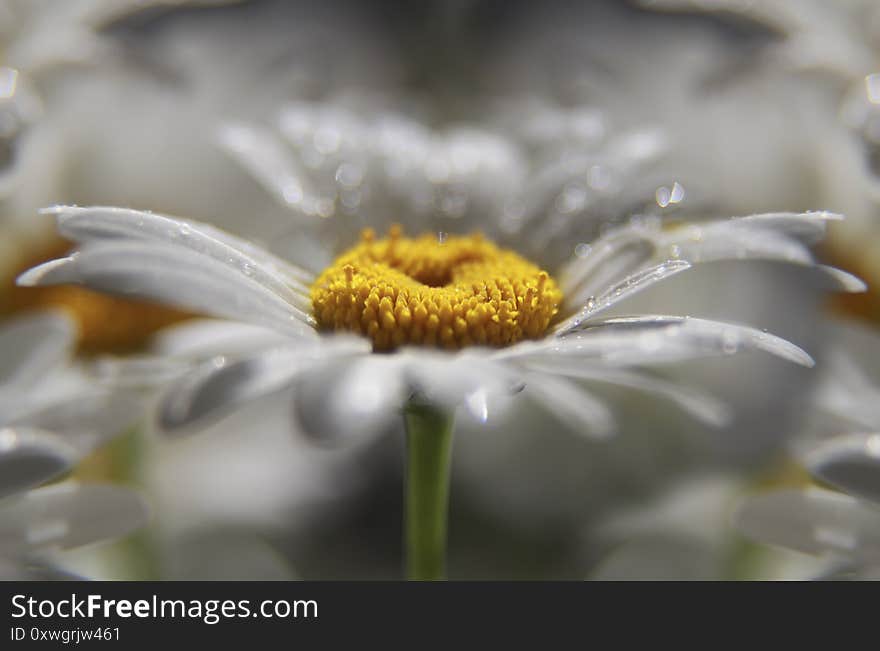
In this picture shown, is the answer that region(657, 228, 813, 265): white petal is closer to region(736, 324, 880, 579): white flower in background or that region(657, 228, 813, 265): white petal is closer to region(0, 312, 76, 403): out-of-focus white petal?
region(736, 324, 880, 579): white flower in background

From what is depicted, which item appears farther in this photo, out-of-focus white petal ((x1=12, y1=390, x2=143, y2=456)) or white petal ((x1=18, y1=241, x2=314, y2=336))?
out-of-focus white petal ((x1=12, y1=390, x2=143, y2=456))

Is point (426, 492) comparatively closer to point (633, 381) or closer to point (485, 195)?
point (633, 381)

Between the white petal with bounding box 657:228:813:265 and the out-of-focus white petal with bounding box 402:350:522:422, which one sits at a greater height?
the white petal with bounding box 657:228:813:265

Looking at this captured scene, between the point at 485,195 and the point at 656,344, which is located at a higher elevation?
the point at 485,195

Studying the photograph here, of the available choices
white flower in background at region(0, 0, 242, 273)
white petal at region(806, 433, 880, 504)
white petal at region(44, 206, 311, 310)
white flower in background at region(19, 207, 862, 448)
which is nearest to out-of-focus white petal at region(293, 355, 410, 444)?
white flower in background at region(19, 207, 862, 448)

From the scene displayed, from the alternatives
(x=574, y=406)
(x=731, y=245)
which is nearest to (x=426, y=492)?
(x=574, y=406)

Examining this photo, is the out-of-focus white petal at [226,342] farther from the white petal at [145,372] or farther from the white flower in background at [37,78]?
the white flower in background at [37,78]
